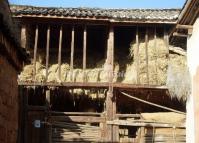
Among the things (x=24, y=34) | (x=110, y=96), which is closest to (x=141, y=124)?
(x=110, y=96)

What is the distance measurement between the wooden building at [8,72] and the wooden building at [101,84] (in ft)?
28.1

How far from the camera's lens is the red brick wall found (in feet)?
22.9

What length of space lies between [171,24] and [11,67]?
35.0 feet

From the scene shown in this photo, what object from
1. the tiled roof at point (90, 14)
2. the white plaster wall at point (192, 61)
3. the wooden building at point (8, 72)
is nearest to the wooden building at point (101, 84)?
the tiled roof at point (90, 14)

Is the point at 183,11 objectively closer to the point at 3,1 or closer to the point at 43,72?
the point at 3,1

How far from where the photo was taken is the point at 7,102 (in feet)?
24.0

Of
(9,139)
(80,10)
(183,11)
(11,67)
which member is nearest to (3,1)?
(11,67)

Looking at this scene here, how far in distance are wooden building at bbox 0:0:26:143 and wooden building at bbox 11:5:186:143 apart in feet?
28.1

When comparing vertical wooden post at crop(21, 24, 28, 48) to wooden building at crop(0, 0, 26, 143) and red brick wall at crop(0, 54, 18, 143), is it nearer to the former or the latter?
wooden building at crop(0, 0, 26, 143)

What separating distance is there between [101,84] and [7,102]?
30.8 ft

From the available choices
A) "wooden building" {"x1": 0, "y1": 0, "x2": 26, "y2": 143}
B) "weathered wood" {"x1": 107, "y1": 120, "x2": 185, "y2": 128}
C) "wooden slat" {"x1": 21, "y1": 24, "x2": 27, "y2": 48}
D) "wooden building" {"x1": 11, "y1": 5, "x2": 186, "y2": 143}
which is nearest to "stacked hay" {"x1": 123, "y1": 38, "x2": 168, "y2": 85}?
"wooden building" {"x1": 11, "y1": 5, "x2": 186, "y2": 143}

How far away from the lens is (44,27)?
1825 centimetres

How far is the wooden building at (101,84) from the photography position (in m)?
16.4

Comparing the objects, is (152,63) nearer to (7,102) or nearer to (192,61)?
(192,61)
